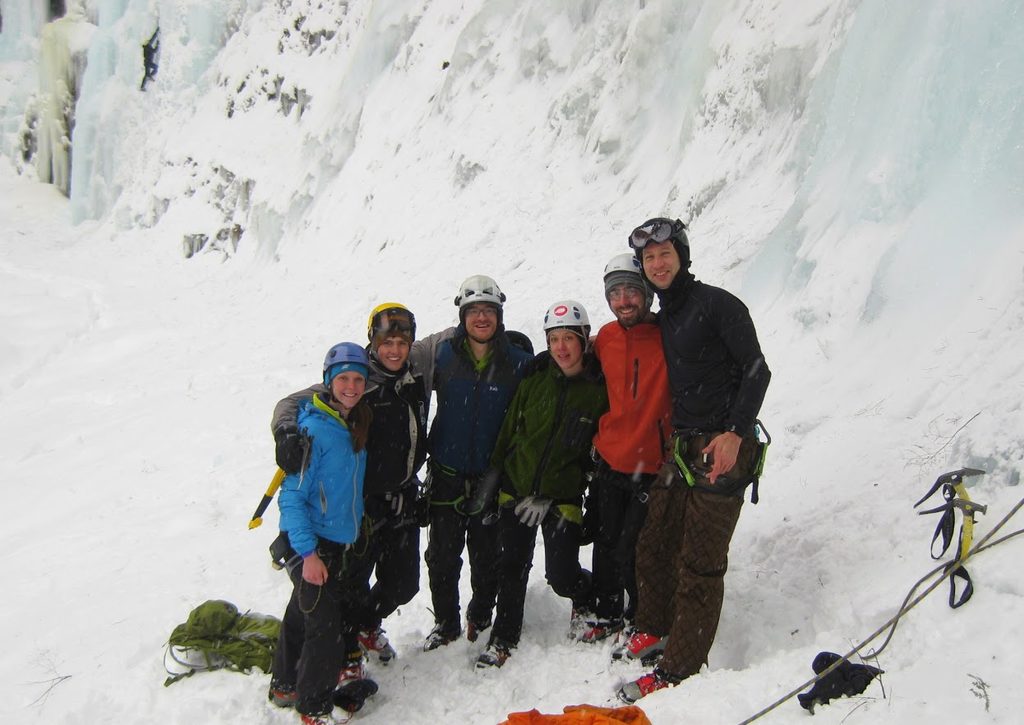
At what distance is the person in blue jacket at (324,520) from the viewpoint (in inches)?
143

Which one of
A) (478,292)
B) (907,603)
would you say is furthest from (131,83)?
(907,603)

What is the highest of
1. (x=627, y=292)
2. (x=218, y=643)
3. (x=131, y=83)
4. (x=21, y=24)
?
(x=21, y=24)

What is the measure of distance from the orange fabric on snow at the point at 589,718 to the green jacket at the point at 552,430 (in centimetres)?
133

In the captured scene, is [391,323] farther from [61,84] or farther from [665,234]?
[61,84]

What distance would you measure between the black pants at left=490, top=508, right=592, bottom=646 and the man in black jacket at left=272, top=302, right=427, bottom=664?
0.59 meters

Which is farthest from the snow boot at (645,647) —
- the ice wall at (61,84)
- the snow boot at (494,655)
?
the ice wall at (61,84)

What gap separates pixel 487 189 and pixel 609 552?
12.7 metres

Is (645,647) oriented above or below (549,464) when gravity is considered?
below

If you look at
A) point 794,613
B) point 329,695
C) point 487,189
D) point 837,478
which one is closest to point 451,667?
point 329,695

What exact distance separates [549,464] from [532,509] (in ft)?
0.93

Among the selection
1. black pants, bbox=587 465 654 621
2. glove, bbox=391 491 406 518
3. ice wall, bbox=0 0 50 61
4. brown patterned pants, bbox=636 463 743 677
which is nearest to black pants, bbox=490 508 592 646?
black pants, bbox=587 465 654 621

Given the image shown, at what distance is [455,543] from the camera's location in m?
4.32

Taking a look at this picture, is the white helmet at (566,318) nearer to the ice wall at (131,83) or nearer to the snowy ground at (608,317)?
the snowy ground at (608,317)

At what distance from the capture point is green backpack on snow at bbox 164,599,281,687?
4297 mm
